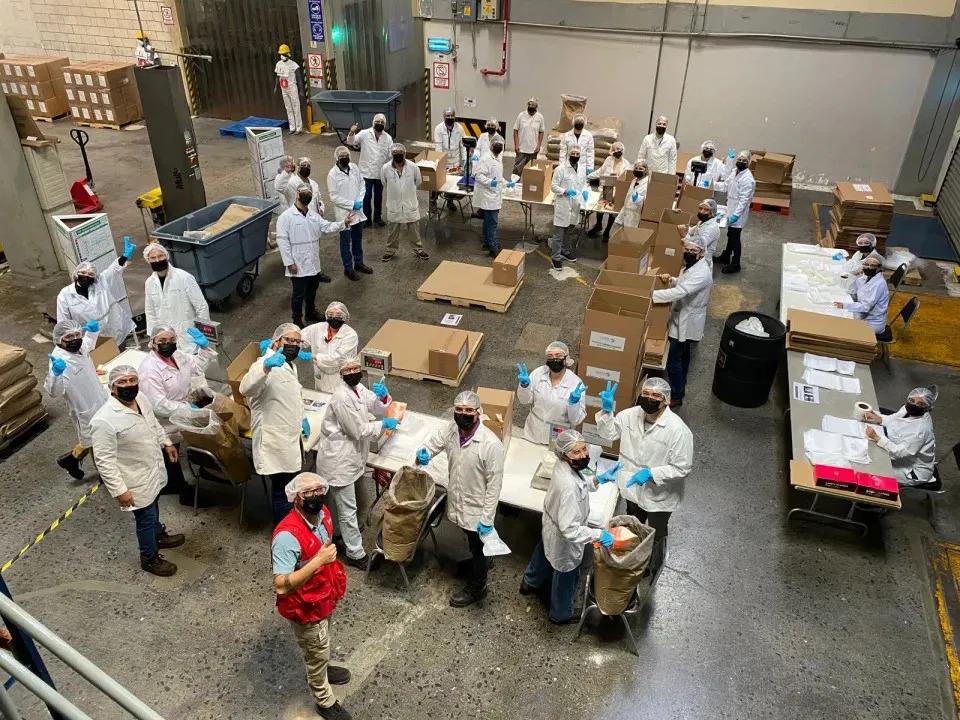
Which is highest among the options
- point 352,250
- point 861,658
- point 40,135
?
point 40,135

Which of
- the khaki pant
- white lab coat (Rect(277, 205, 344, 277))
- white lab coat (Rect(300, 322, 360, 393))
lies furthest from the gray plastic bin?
the khaki pant

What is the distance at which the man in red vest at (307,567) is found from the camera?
372cm

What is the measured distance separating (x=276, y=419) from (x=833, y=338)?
18.0ft

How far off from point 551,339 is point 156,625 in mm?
5292

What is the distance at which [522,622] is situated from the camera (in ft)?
16.5

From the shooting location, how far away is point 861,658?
4.84 m

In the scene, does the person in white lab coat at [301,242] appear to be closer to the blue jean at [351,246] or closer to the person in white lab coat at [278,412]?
the blue jean at [351,246]

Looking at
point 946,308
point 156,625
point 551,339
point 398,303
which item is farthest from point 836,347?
point 156,625

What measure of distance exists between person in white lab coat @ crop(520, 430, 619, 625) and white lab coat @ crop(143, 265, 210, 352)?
3936mm

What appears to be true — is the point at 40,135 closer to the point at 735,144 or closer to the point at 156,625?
the point at 156,625

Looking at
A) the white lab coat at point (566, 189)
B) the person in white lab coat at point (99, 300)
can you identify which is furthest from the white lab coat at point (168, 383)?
the white lab coat at point (566, 189)

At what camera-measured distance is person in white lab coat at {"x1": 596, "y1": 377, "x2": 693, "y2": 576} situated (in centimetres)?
489

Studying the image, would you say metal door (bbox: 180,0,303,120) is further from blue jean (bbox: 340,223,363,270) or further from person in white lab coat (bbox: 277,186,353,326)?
person in white lab coat (bbox: 277,186,353,326)

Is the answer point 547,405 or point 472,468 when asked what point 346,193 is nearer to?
point 547,405
